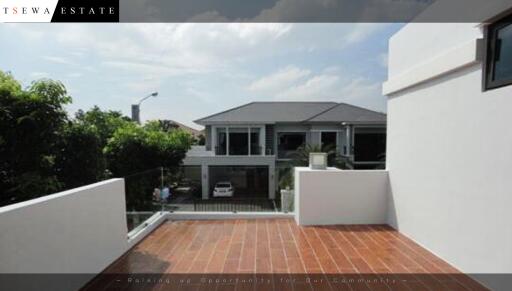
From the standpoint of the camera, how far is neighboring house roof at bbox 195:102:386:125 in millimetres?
15164

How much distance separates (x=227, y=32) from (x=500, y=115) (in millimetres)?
3525

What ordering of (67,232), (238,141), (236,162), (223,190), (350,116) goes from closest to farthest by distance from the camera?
(67,232), (223,190), (236,162), (350,116), (238,141)

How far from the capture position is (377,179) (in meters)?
4.94

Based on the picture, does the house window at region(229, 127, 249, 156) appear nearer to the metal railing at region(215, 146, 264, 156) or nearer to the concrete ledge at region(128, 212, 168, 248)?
the metal railing at region(215, 146, 264, 156)

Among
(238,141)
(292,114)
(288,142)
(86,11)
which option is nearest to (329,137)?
(288,142)

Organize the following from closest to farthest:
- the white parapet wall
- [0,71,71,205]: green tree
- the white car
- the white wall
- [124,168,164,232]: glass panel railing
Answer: the white wall → [0,71,71,205]: green tree → [124,168,164,232]: glass panel railing → the white parapet wall → the white car

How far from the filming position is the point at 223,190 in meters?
14.6

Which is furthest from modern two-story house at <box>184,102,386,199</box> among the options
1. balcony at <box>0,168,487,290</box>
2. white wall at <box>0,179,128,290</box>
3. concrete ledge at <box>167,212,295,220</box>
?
white wall at <box>0,179,128,290</box>

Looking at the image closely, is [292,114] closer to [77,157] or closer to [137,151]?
[137,151]

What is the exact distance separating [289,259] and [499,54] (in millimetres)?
3081

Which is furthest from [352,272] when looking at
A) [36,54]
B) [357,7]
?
[36,54]

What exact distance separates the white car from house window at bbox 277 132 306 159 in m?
3.33

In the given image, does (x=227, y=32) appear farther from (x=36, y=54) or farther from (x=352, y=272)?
(x=352, y=272)

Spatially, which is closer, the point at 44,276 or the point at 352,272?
the point at 44,276
